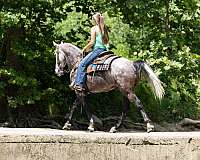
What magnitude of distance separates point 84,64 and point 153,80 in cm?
104

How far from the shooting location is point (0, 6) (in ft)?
32.3

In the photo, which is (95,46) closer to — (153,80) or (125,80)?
(125,80)

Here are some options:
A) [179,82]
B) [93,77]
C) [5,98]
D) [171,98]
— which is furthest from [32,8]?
[171,98]

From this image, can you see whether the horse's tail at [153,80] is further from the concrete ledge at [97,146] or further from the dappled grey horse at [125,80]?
the concrete ledge at [97,146]

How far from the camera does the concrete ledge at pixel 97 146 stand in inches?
288

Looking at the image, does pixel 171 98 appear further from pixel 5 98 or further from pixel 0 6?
pixel 0 6

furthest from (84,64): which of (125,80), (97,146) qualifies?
(97,146)

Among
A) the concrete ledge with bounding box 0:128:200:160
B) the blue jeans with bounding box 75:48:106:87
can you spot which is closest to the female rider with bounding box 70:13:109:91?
the blue jeans with bounding box 75:48:106:87

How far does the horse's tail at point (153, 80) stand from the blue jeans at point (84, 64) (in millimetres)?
623

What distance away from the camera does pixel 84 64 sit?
318 inches

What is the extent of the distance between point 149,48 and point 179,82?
3.16 feet

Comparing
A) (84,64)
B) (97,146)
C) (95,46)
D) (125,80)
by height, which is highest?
→ (95,46)

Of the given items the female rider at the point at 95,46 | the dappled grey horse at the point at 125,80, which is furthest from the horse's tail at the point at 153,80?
the female rider at the point at 95,46

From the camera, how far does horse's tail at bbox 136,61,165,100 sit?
784 cm
